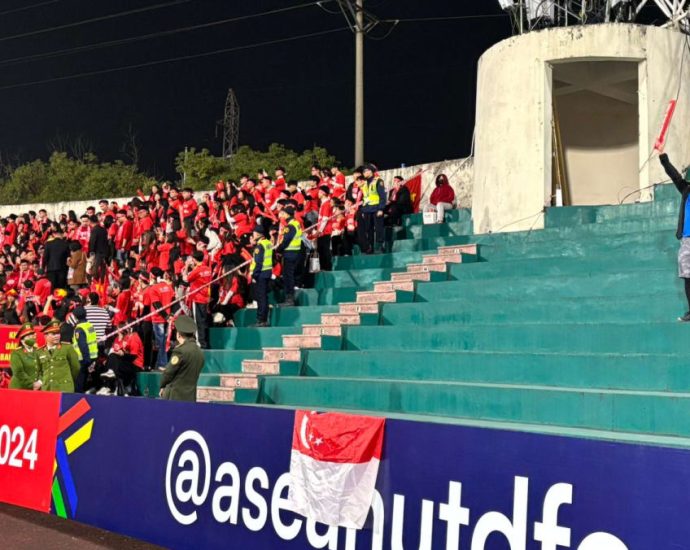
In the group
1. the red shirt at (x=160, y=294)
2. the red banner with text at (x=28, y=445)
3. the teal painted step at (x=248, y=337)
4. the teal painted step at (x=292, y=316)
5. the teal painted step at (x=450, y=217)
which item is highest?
the teal painted step at (x=450, y=217)

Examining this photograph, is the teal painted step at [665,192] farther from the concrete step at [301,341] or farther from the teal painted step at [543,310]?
the concrete step at [301,341]

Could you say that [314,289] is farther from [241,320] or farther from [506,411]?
[506,411]

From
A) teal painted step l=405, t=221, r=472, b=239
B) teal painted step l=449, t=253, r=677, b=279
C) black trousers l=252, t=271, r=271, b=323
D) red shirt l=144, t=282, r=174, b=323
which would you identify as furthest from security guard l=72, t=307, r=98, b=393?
teal painted step l=405, t=221, r=472, b=239

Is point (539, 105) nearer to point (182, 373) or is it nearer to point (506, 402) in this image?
point (506, 402)

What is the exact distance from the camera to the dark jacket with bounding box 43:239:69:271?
2034 cm

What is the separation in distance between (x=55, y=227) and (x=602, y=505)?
20764 millimetres

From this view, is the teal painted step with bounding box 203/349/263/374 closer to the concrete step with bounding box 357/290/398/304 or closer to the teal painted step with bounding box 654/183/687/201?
the concrete step with bounding box 357/290/398/304

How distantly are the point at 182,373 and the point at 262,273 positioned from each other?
4670mm

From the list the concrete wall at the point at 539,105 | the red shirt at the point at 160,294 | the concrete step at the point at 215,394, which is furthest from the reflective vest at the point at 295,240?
the concrete wall at the point at 539,105

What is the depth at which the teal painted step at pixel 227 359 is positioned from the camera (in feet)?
42.8

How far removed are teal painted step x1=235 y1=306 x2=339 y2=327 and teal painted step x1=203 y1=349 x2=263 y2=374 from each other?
32.9 inches

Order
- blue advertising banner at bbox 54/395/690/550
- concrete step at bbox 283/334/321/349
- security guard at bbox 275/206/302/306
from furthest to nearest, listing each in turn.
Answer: security guard at bbox 275/206/302/306 < concrete step at bbox 283/334/321/349 < blue advertising banner at bbox 54/395/690/550

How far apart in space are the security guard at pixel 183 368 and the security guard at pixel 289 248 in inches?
192

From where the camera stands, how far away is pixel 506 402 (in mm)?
8453
